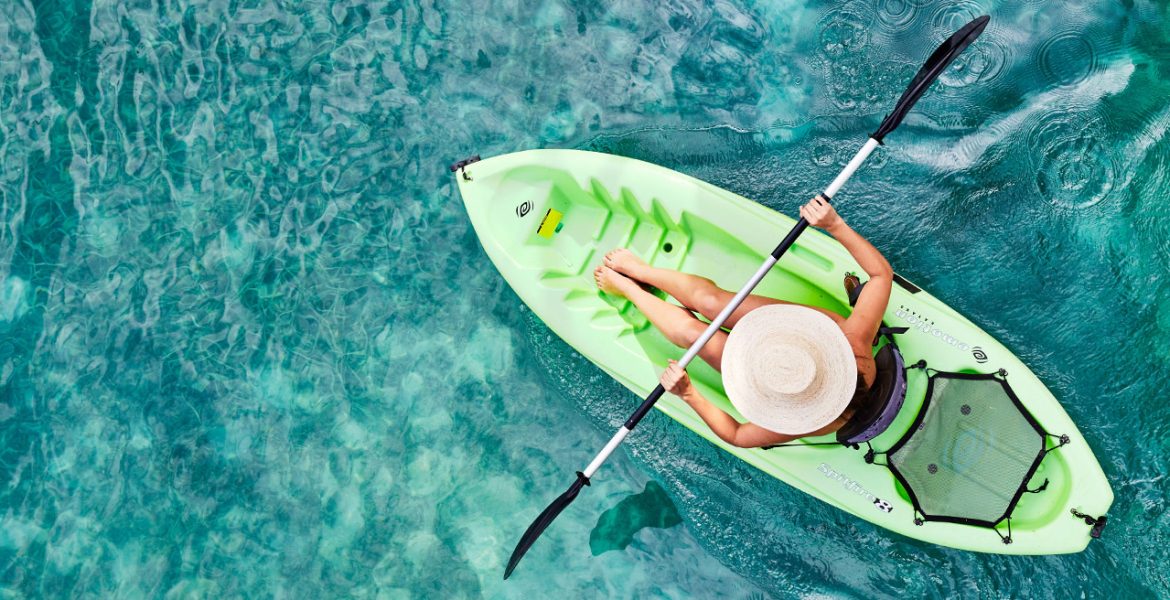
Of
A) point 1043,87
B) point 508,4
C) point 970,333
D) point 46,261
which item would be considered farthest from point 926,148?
point 46,261

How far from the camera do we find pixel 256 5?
14.5 ft

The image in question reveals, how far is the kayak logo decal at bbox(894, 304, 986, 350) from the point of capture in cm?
355

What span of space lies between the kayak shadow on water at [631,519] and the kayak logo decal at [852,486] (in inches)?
42.7

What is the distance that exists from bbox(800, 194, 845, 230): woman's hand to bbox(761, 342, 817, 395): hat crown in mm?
630

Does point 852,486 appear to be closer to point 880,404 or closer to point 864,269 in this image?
point 880,404

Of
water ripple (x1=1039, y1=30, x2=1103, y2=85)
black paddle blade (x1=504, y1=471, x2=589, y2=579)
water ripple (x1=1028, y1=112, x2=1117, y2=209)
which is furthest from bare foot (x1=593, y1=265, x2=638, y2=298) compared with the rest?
water ripple (x1=1039, y1=30, x2=1103, y2=85)

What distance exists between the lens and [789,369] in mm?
2770

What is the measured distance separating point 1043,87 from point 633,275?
2.64m

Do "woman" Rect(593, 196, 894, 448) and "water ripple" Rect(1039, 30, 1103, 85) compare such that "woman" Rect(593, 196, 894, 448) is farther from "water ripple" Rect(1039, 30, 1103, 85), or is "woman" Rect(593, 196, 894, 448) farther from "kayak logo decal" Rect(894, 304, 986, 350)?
"water ripple" Rect(1039, 30, 1103, 85)

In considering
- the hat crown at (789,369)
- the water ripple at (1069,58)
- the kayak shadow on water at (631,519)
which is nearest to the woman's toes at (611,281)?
the hat crown at (789,369)

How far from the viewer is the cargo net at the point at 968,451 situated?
342 cm

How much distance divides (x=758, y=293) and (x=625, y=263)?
73 centimetres

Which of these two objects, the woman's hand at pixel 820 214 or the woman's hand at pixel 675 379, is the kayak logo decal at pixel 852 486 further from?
the woman's hand at pixel 820 214

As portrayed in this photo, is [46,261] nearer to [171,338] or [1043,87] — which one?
[171,338]
